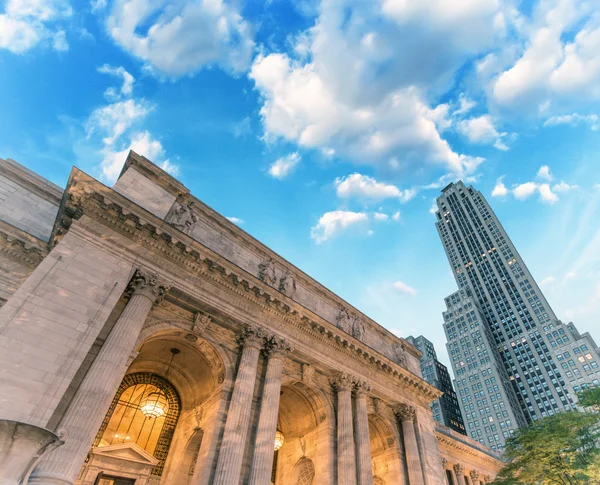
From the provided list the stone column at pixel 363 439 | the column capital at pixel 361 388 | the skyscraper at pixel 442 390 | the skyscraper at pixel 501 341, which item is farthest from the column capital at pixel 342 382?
the skyscraper at pixel 501 341

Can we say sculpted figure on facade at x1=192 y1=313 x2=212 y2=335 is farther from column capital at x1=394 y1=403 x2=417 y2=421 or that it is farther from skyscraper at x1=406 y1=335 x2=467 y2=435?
skyscraper at x1=406 y1=335 x2=467 y2=435

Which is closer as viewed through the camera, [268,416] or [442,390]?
[268,416]

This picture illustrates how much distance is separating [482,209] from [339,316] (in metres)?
125

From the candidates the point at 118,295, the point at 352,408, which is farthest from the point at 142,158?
the point at 352,408

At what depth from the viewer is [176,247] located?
19.1 metres

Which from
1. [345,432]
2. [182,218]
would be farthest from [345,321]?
[182,218]

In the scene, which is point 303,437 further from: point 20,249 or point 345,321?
point 20,249

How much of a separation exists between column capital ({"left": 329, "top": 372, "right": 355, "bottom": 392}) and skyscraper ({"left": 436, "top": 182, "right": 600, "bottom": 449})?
88.2m

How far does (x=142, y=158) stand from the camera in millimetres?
21797

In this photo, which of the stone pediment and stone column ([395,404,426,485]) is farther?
stone column ([395,404,426,485])

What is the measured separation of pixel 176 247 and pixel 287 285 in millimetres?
8098

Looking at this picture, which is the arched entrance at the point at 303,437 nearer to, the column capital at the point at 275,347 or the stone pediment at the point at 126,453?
the column capital at the point at 275,347

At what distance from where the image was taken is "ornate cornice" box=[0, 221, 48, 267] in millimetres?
18453

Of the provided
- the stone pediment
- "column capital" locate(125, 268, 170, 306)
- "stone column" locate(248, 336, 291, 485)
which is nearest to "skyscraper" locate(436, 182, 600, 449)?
"stone column" locate(248, 336, 291, 485)
